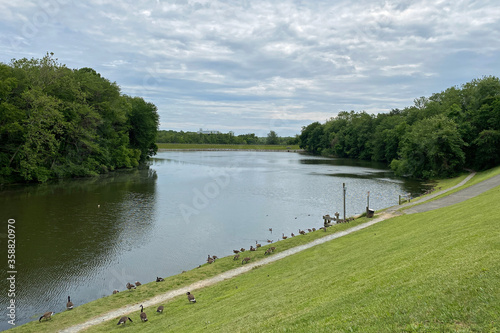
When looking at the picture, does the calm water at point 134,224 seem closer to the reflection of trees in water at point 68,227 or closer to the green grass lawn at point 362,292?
the reflection of trees in water at point 68,227

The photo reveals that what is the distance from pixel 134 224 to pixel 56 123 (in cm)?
3449

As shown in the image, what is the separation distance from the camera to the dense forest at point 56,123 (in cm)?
5241

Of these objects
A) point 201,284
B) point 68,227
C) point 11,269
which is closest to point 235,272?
point 201,284

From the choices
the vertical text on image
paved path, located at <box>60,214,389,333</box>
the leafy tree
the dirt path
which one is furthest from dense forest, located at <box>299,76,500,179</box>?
the vertical text on image

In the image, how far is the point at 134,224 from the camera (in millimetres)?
32125

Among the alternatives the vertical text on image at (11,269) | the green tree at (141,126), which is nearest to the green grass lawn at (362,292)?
the vertical text on image at (11,269)

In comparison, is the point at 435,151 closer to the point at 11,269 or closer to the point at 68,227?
the point at 68,227

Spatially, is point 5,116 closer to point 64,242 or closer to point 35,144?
point 35,144

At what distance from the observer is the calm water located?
20344 mm

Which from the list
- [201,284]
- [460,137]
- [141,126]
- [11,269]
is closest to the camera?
[201,284]

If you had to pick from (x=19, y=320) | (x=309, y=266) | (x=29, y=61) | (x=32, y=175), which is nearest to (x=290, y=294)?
(x=309, y=266)

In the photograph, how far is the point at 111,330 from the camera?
44.1ft

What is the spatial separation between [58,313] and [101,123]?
6222cm

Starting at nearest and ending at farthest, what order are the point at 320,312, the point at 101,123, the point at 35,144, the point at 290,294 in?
the point at 320,312 → the point at 290,294 → the point at 35,144 → the point at 101,123
